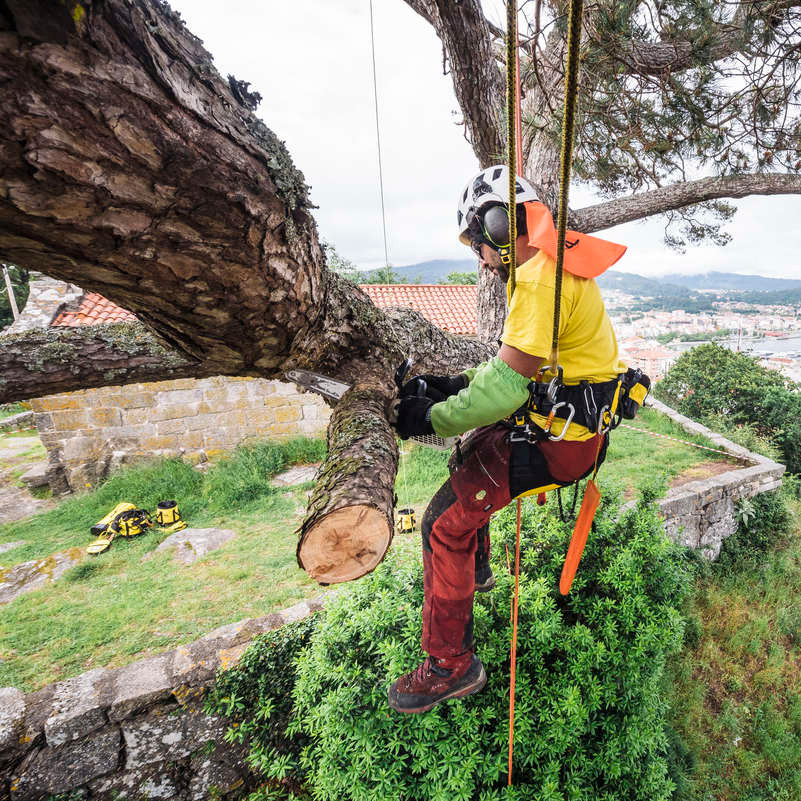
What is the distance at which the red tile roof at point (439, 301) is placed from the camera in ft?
36.7

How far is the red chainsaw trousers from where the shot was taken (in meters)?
1.90

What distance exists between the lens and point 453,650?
6.92 feet

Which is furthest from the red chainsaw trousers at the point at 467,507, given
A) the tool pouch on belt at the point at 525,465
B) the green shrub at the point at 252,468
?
the green shrub at the point at 252,468

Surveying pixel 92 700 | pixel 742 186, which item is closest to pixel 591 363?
pixel 742 186

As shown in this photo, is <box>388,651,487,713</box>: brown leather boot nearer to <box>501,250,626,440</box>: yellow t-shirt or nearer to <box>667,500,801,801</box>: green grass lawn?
<box>501,250,626,440</box>: yellow t-shirt

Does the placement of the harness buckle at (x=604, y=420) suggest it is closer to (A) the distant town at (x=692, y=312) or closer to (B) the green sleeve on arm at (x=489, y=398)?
(B) the green sleeve on arm at (x=489, y=398)

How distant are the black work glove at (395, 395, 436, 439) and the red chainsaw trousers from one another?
386 mm

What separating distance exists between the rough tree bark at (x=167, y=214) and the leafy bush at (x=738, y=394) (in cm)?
1089

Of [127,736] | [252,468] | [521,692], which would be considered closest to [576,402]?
[521,692]

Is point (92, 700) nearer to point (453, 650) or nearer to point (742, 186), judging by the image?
point (453, 650)

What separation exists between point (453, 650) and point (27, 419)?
609 inches

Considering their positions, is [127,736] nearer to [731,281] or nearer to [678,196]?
[678,196]

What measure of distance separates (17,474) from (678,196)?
11.5 metres

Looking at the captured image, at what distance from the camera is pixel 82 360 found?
1.90 m
